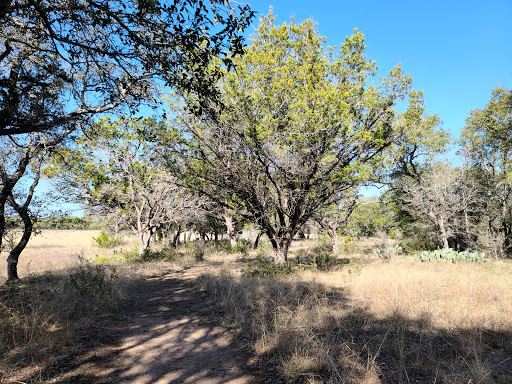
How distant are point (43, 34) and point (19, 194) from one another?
7204 mm

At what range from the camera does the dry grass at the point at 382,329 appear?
3570 mm

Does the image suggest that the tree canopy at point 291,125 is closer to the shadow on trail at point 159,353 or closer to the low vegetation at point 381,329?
the low vegetation at point 381,329

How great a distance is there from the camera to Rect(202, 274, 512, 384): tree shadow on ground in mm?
3482

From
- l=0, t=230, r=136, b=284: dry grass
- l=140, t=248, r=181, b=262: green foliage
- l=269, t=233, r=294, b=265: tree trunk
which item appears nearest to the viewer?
l=269, t=233, r=294, b=265: tree trunk

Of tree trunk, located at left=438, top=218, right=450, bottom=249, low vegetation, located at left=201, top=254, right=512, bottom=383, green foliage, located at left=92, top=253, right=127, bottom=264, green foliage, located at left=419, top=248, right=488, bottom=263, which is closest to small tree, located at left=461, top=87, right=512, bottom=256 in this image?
tree trunk, located at left=438, top=218, right=450, bottom=249

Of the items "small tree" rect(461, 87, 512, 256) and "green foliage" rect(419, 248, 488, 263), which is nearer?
"green foliage" rect(419, 248, 488, 263)

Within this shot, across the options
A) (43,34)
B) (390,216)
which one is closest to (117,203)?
(43,34)

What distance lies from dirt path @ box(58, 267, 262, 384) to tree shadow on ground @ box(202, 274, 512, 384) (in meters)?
0.48

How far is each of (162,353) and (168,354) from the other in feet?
0.39

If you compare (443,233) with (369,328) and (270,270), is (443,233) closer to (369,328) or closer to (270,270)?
(270,270)

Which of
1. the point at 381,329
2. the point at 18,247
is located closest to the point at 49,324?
the point at 381,329

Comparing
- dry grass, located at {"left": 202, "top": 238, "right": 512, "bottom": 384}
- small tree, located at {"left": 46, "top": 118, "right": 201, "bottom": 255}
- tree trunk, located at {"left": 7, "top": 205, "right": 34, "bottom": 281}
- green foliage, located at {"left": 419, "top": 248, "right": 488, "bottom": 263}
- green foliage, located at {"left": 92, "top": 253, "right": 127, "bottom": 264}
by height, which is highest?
small tree, located at {"left": 46, "top": 118, "right": 201, "bottom": 255}

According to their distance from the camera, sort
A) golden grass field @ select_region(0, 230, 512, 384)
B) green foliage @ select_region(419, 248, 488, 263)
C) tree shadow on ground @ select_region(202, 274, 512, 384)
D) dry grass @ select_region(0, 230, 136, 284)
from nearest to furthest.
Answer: tree shadow on ground @ select_region(202, 274, 512, 384) < golden grass field @ select_region(0, 230, 512, 384) < dry grass @ select_region(0, 230, 136, 284) < green foliage @ select_region(419, 248, 488, 263)

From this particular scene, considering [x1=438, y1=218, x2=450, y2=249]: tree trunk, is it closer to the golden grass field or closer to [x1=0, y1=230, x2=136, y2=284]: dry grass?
the golden grass field
